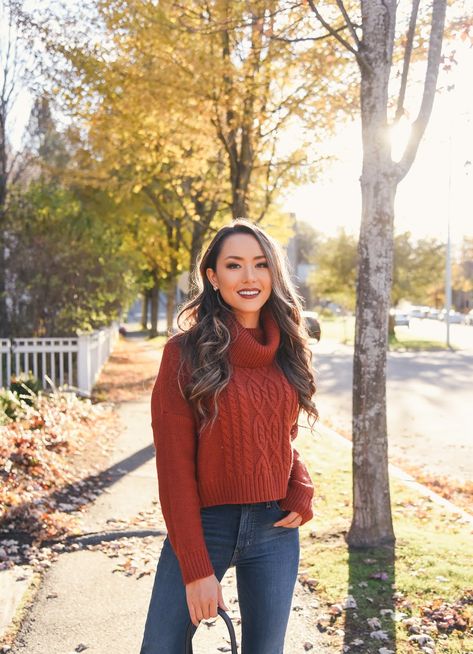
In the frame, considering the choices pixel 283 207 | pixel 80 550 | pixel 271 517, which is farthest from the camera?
pixel 283 207

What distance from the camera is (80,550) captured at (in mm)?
5391

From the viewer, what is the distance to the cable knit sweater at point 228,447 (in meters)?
2.26

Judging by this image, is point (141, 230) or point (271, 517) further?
point (141, 230)

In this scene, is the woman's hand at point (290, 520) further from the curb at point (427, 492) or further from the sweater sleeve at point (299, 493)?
the curb at point (427, 492)

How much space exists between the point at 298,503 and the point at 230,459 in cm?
32

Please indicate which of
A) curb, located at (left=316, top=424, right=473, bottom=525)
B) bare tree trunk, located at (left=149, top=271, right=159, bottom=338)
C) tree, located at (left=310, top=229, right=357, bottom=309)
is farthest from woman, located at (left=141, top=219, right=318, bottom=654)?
tree, located at (left=310, top=229, right=357, bottom=309)

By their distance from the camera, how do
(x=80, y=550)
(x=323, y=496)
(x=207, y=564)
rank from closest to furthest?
(x=207, y=564) → (x=80, y=550) → (x=323, y=496)

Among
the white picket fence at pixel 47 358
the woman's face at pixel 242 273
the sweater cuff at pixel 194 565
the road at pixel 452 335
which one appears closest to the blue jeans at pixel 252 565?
the sweater cuff at pixel 194 565

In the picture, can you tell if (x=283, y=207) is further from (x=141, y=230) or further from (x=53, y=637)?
(x=53, y=637)

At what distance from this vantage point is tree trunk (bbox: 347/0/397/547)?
4.96 m

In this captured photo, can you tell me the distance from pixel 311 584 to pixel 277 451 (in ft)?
8.30

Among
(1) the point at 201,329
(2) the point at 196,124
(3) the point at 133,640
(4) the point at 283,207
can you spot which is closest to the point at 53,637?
(3) the point at 133,640

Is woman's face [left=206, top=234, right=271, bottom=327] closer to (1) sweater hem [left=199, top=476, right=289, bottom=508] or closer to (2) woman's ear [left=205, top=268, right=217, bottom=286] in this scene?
(2) woman's ear [left=205, top=268, right=217, bottom=286]


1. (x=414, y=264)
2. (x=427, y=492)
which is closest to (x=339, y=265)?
(x=414, y=264)
